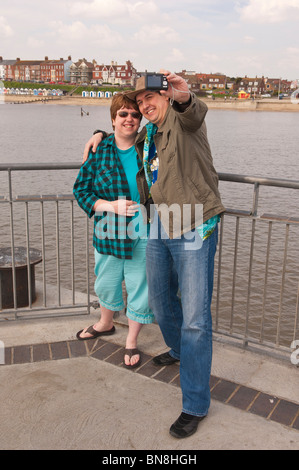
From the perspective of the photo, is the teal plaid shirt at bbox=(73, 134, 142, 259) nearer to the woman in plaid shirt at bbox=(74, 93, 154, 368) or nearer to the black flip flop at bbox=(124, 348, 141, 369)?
the woman in plaid shirt at bbox=(74, 93, 154, 368)

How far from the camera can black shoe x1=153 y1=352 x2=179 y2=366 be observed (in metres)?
3.44

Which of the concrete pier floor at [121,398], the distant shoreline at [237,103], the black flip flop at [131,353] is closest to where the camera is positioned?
the concrete pier floor at [121,398]

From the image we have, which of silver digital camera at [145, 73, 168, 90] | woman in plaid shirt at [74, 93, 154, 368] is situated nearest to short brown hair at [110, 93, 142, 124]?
woman in plaid shirt at [74, 93, 154, 368]

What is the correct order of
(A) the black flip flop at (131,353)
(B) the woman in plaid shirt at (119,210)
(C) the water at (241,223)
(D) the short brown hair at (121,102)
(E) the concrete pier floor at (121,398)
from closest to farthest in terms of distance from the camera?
(E) the concrete pier floor at (121,398) → (D) the short brown hair at (121,102) → (B) the woman in plaid shirt at (119,210) → (A) the black flip flop at (131,353) → (C) the water at (241,223)

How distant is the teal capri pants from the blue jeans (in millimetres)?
465

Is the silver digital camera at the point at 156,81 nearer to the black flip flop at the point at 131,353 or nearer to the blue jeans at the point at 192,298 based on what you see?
the blue jeans at the point at 192,298

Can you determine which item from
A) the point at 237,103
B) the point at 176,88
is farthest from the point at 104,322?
the point at 237,103

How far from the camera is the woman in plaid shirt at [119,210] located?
3.21 meters

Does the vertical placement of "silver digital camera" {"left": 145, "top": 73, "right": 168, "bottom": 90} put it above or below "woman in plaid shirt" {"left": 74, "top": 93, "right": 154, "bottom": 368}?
above

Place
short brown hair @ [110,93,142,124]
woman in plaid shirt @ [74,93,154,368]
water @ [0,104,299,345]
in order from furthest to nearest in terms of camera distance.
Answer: water @ [0,104,299,345]
woman in plaid shirt @ [74,93,154,368]
short brown hair @ [110,93,142,124]

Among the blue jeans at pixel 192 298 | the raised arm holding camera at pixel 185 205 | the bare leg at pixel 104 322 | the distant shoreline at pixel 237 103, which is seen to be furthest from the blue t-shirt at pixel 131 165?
the distant shoreline at pixel 237 103

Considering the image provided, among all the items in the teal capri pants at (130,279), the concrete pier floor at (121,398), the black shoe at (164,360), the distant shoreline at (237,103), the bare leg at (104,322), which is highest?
the distant shoreline at (237,103)

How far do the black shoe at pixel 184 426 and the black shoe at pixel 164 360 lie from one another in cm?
70

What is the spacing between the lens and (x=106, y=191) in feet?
10.9
